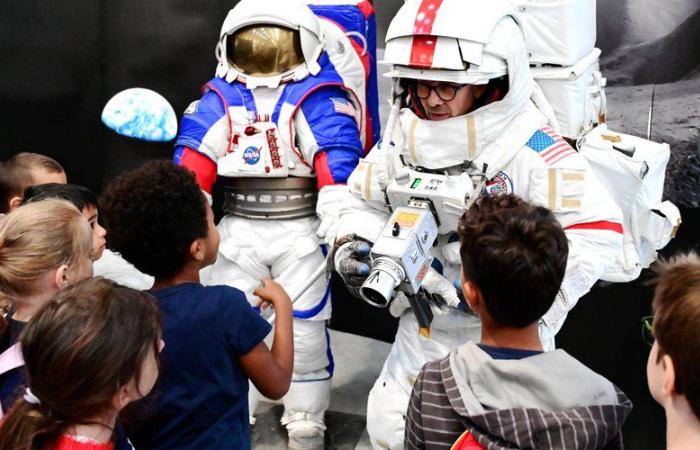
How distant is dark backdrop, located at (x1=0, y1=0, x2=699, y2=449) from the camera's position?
3236 millimetres

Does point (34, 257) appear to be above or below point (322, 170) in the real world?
above

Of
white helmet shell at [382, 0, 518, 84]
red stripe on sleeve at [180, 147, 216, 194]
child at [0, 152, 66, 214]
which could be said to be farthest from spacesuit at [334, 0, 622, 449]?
child at [0, 152, 66, 214]

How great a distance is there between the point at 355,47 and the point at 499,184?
1.03 m

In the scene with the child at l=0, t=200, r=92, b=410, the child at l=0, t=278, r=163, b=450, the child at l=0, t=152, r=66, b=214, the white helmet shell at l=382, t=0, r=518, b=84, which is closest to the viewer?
the child at l=0, t=278, r=163, b=450

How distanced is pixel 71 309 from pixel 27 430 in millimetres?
200

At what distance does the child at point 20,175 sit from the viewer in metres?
2.50

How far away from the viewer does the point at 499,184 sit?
2.11 m

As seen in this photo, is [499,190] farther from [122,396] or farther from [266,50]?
[122,396]

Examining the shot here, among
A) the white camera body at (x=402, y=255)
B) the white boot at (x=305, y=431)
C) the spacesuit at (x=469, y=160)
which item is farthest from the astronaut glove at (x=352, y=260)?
the white boot at (x=305, y=431)

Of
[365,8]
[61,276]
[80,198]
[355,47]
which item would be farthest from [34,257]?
[365,8]

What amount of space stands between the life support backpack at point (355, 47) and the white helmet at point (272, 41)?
0.29ft

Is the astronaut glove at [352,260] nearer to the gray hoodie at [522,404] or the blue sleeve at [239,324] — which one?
the blue sleeve at [239,324]

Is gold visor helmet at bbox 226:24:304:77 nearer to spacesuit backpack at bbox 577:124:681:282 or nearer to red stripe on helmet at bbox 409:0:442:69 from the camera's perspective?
red stripe on helmet at bbox 409:0:442:69

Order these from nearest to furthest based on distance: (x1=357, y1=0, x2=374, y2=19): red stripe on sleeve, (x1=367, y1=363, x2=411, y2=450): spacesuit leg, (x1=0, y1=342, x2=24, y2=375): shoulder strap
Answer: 1. (x1=0, y1=342, x2=24, y2=375): shoulder strap
2. (x1=367, y1=363, x2=411, y2=450): spacesuit leg
3. (x1=357, y1=0, x2=374, y2=19): red stripe on sleeve
